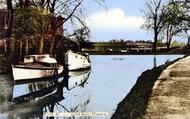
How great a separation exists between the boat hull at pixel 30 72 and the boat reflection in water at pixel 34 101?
2.10 ft

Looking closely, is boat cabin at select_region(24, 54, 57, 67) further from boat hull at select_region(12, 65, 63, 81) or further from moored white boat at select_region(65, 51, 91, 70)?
moored white boat at select_region(65, 51, 91, 70)

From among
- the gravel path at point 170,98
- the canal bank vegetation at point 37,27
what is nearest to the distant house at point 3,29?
the canal bank vegetation at point 37,27

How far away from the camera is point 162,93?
14.6 meters

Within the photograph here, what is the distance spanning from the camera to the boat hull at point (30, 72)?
4091 centimetres

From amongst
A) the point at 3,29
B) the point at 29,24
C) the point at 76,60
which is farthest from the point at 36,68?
the point at 76,60

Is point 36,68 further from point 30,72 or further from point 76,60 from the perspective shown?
point 76,60

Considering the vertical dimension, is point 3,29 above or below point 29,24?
below

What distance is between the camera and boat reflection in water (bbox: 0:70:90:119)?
23062mm

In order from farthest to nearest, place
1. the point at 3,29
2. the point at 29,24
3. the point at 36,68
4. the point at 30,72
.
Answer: the point at 3,29
the point at 29,24
the point at 36,68
the point at 30,72

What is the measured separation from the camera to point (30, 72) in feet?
139

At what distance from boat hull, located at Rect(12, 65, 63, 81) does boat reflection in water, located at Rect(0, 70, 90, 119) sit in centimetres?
64

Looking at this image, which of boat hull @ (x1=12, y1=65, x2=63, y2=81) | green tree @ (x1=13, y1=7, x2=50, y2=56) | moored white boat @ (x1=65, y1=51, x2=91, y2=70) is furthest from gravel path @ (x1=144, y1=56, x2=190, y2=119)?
moored white boat @ (x1=65, y1=51, x2=91, y2=70)

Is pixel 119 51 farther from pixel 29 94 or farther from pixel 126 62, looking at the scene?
pixel 29 94

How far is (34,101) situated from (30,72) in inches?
517
